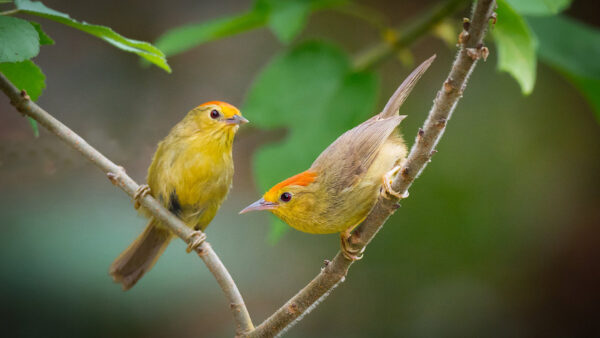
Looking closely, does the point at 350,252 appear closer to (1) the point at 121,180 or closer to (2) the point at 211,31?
(1) the point at 121,180

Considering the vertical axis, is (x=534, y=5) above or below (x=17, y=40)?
below

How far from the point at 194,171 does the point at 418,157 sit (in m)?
0.72

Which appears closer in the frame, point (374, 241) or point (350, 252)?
point (350, 252)

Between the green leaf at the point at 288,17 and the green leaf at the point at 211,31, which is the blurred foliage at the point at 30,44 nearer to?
the green leaf at the point at 288,17

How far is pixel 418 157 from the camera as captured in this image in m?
1.15

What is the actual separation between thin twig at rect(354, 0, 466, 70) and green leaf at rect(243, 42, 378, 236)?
29 centimetres

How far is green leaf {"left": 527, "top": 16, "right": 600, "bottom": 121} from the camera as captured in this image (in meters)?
3.00

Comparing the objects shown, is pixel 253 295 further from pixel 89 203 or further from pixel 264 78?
pixel 264 78

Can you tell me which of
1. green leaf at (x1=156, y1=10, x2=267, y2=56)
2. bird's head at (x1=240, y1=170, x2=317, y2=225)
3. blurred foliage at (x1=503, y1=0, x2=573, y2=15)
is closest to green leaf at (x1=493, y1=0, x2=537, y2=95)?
blurred foliage at (x1=503, y1=0, x2=573, y2=15)

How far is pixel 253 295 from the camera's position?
4.29 m

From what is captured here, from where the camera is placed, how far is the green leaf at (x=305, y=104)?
1923mm

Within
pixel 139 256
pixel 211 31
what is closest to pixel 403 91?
pixel 139 256

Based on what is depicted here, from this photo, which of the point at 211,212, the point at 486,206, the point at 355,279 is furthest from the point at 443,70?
the point at 211,212

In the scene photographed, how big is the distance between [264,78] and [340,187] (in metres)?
1.30
